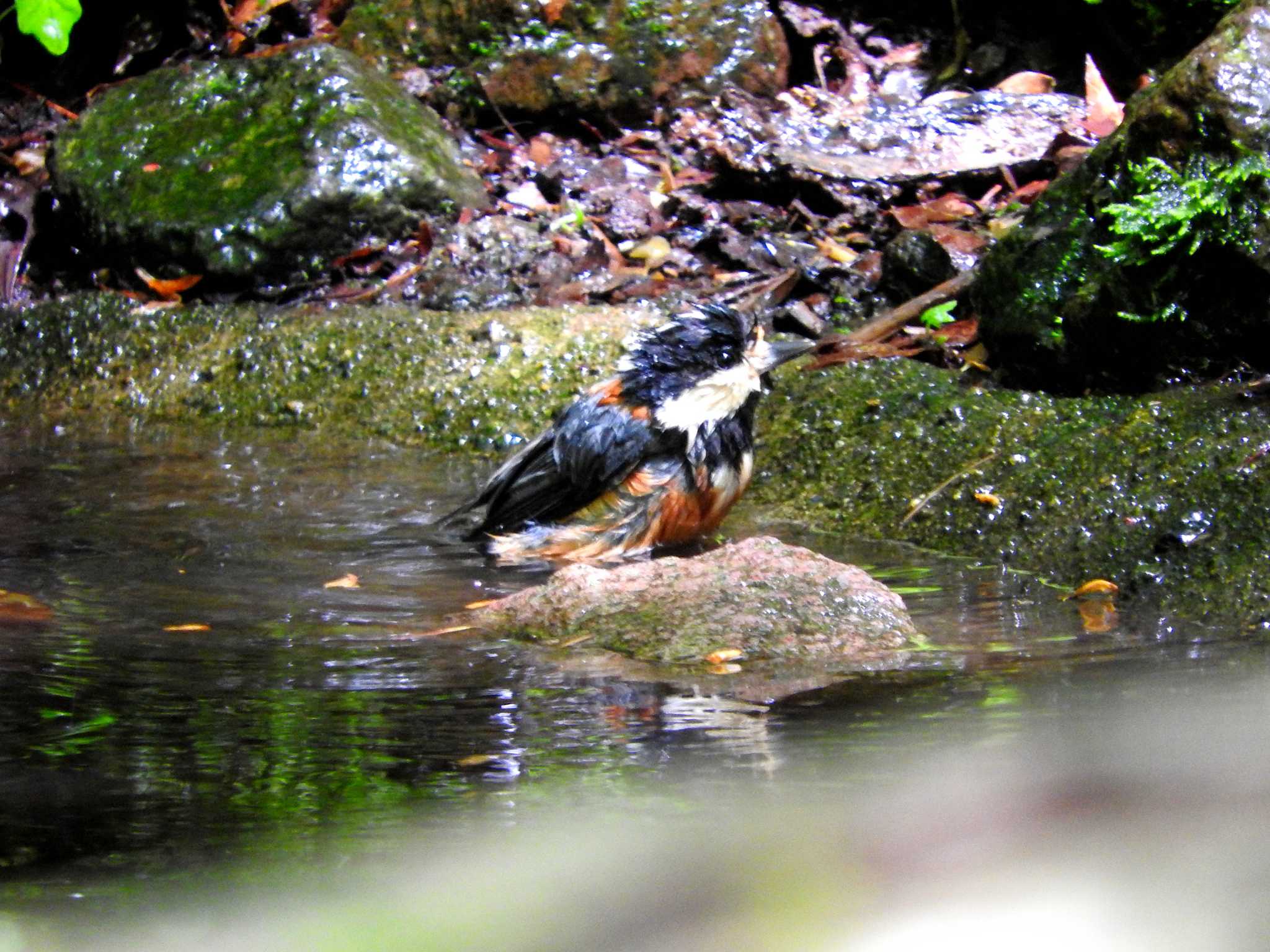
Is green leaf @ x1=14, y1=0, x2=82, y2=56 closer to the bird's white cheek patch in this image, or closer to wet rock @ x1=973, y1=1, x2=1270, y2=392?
the bird's white cheek patch

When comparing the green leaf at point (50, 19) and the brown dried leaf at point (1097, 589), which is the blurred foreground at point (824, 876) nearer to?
the brown dried leaf at point (1097, 589)

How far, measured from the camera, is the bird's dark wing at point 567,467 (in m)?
5.28

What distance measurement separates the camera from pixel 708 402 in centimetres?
530

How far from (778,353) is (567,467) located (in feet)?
3.16

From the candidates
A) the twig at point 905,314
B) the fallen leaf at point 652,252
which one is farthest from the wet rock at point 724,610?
the fallen leaf at point 652,252

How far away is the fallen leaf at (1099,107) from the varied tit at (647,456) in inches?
126

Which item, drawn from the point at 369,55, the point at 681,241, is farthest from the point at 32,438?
the point at 369,55

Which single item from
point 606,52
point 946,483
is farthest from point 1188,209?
point 606,52

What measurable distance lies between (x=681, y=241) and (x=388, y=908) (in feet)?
20.9

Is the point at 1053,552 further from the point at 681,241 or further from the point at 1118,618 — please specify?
the point at 681,241

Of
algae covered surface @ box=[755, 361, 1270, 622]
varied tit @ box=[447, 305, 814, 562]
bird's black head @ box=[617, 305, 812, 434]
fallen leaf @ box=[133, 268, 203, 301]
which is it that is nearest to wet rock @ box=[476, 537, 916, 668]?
algae covered surface @ box=[755, 361, 1270, 622]

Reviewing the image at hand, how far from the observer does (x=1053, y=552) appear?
429 cm

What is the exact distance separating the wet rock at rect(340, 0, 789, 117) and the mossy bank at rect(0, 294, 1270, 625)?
289 cm

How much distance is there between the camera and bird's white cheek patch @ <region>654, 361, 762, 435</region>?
5258 mm
